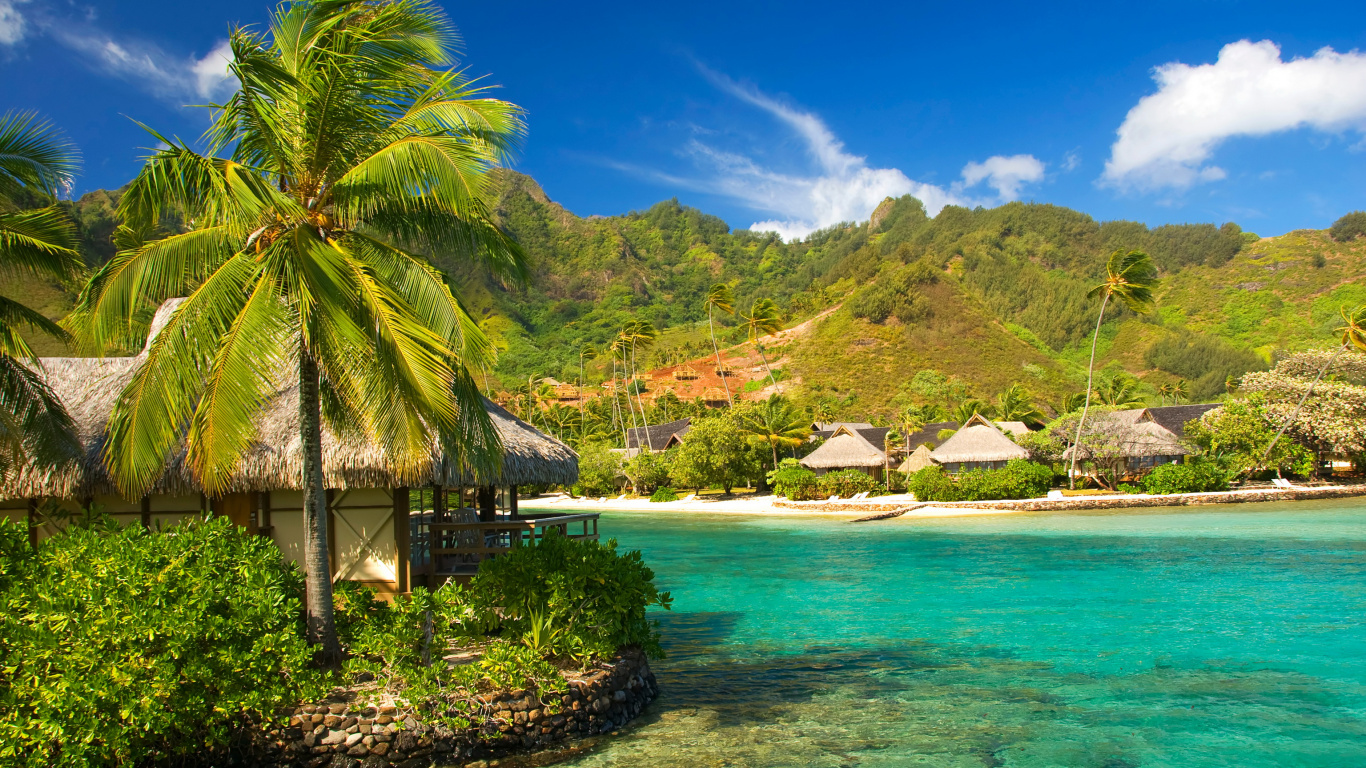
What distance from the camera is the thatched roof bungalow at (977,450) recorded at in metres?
31.9

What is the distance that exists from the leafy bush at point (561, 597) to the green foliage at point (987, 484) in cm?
2521

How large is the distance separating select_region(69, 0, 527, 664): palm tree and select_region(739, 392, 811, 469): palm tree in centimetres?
2982

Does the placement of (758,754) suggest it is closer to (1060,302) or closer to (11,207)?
(11,207)

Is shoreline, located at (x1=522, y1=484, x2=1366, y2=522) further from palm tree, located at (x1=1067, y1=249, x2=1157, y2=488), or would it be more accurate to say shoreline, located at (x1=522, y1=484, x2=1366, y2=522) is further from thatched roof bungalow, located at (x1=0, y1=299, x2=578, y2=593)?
thatched roof bungalow, located at (x1=0, y1=299, x2=578, y2=593)

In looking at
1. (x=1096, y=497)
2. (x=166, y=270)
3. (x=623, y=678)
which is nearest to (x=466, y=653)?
(x=623, y=678)

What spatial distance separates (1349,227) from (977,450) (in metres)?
77.3

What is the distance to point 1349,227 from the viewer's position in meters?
81.4

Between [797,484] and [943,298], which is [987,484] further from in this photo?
[943,298]

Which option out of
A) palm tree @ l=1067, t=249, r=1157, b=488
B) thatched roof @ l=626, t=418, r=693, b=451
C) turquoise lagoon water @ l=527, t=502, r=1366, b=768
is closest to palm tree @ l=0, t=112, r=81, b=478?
turquoise lagoon water @ l=527, t=502, r=1366, b=768

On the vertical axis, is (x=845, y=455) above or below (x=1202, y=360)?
below

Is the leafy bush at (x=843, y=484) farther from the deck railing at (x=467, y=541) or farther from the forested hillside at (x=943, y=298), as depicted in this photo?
the deck railing at (x=467, y=541)

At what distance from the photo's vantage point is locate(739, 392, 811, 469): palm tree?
118ft

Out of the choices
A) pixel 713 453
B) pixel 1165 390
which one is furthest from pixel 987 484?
pixel 1165 390

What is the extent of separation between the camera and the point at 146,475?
5.81 meters
